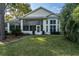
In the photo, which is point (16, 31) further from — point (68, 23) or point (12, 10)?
point (68, 23)

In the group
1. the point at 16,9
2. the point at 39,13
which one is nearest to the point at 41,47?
the point at 39,13

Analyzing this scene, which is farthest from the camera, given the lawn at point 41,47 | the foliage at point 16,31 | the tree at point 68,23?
the tree at point 68,23

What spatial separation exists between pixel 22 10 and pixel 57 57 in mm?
1396

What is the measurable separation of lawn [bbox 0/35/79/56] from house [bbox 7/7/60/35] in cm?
16

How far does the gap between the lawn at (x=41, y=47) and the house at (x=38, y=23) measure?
0.53 ft

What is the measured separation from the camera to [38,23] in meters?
5.92

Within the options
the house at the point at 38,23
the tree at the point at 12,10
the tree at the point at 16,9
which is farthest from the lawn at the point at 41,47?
the tree at the point at 16,9

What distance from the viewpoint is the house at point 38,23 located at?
19.3 ft

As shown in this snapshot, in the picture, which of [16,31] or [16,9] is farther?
[16,9]

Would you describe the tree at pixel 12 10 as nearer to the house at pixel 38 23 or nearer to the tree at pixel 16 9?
the tree at pixel 16 9

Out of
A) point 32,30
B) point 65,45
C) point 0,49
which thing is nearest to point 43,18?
point 32,30

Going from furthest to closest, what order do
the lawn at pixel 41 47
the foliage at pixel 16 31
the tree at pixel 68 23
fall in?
the tree at pixel 68 23, the foliage at pixel 16 31, the lawn at pixel 41 47

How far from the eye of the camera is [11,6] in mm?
6262

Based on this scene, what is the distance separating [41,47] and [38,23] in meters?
0.58
